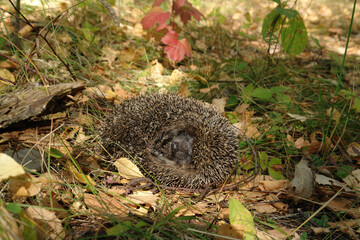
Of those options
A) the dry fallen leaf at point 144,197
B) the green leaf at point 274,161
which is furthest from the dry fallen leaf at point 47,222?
the green leaf at point 274,161

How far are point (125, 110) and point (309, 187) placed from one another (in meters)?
2.11

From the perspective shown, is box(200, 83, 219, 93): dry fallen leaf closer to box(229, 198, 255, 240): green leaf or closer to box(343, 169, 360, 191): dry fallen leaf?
box(343, 169, 360, 191): dry fallen leaf

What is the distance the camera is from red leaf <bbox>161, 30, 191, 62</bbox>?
4645 millimetres

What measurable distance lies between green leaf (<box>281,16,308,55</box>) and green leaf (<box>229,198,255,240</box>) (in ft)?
10.7

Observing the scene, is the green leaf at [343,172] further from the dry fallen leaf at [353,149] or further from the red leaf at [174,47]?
the red leaf at [174,47]

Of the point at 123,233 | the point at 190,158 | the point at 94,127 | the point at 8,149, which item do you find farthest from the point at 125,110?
Answer: the point at 123,233

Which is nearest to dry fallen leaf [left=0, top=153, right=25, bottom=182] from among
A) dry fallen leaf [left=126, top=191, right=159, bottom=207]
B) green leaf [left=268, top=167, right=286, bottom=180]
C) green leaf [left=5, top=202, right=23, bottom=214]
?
green leaf [left=5, top=202, right=23, bottom=214]

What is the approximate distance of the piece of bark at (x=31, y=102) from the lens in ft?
8.17

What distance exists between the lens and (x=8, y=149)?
2.59m

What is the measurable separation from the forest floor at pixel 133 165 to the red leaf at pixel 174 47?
27cm

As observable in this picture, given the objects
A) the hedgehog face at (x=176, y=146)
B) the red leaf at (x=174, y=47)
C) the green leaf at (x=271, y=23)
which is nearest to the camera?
the hedgehog face at (x=176, y=146)

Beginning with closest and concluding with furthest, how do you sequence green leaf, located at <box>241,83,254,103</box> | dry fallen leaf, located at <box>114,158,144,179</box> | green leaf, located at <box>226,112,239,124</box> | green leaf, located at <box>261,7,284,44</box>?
1. dry fallen leaf, located at <box>114,158,144,179</box>
2. green leaf, located at <box>226,112,239,124</box>
3. green leaf, located at <box>241,83,254,103</box>
4. green leaf, located at <box>261,7,284,44</box>

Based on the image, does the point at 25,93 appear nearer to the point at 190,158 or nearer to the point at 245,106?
the point at 190,158

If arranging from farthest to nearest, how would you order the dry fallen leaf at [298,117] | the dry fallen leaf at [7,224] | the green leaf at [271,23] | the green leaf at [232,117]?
the green leaf at [271,23] → the green leaf at [232,117] → the dry fallen leaf at [298,117] → the dry fallen leaf at [7,224]
